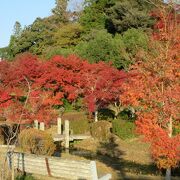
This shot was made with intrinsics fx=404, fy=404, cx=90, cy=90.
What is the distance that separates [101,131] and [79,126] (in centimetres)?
235

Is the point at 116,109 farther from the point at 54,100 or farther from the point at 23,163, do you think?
the point at 23,163

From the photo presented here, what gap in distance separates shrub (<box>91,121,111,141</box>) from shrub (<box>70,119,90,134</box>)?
145 cm

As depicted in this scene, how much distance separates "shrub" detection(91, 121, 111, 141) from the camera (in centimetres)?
2397

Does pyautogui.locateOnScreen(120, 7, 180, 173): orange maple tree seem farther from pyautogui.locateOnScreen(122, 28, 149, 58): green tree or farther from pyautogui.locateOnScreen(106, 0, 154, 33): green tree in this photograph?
pyautogui.locateOnScreen(106, 0, 154, 33): green tree

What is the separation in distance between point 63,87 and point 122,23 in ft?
36.4

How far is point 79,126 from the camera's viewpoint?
2602cm

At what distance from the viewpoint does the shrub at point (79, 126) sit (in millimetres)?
25837

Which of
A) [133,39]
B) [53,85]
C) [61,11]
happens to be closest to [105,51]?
[133,39]

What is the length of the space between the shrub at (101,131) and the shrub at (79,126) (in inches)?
57.2

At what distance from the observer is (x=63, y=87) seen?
A: 27.9m

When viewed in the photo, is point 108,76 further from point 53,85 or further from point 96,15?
point 96,15

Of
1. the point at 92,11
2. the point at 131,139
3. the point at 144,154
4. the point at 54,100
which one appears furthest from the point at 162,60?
the point at 92,11

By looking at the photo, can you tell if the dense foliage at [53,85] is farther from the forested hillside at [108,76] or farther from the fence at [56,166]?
the fence at [56,166]

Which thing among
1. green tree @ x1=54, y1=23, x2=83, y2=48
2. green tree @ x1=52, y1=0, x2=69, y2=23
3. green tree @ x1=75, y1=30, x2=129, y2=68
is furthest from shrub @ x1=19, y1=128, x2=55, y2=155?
green tree @ x1=52, y1=0, x2=69, y2=23
